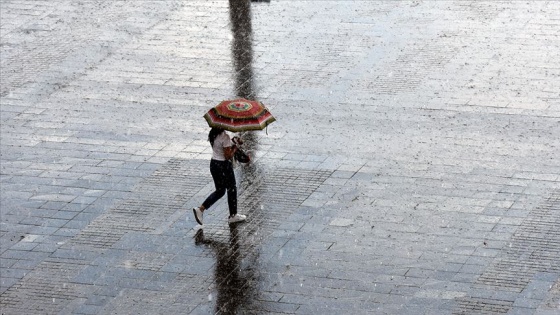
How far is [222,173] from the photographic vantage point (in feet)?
48.5

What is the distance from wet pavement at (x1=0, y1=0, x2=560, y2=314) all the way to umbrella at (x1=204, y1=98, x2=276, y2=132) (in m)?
1.41

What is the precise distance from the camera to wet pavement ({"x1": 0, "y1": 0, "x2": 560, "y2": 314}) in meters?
13.5

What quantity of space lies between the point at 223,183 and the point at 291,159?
2.20 metres

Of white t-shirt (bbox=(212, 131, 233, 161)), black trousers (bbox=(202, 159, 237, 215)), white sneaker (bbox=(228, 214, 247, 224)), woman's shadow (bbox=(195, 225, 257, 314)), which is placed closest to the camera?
woman's shadow (bbox=(195, 225, 257, 314))

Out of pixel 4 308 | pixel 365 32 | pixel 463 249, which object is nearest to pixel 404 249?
pixel 463 249

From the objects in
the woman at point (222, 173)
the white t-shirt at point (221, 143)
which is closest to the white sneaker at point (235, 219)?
the woman at point (222, 173)

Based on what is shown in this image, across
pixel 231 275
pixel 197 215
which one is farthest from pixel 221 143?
pixel 231 275

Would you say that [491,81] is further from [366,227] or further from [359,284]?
Answer: [359,284]

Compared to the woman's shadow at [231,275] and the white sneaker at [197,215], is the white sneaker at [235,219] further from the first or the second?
the white sneaker at [197,215]

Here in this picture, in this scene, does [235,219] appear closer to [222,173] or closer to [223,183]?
[223,183]

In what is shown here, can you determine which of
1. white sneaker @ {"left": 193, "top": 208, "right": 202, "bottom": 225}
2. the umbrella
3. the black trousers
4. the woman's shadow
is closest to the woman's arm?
the black trousers

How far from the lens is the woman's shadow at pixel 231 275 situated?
13133 millimetres

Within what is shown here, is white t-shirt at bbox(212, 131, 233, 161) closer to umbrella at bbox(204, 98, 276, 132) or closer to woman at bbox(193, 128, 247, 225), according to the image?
woman at bbox(193, 128, 247, 225)

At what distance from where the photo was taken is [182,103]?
19.2m
